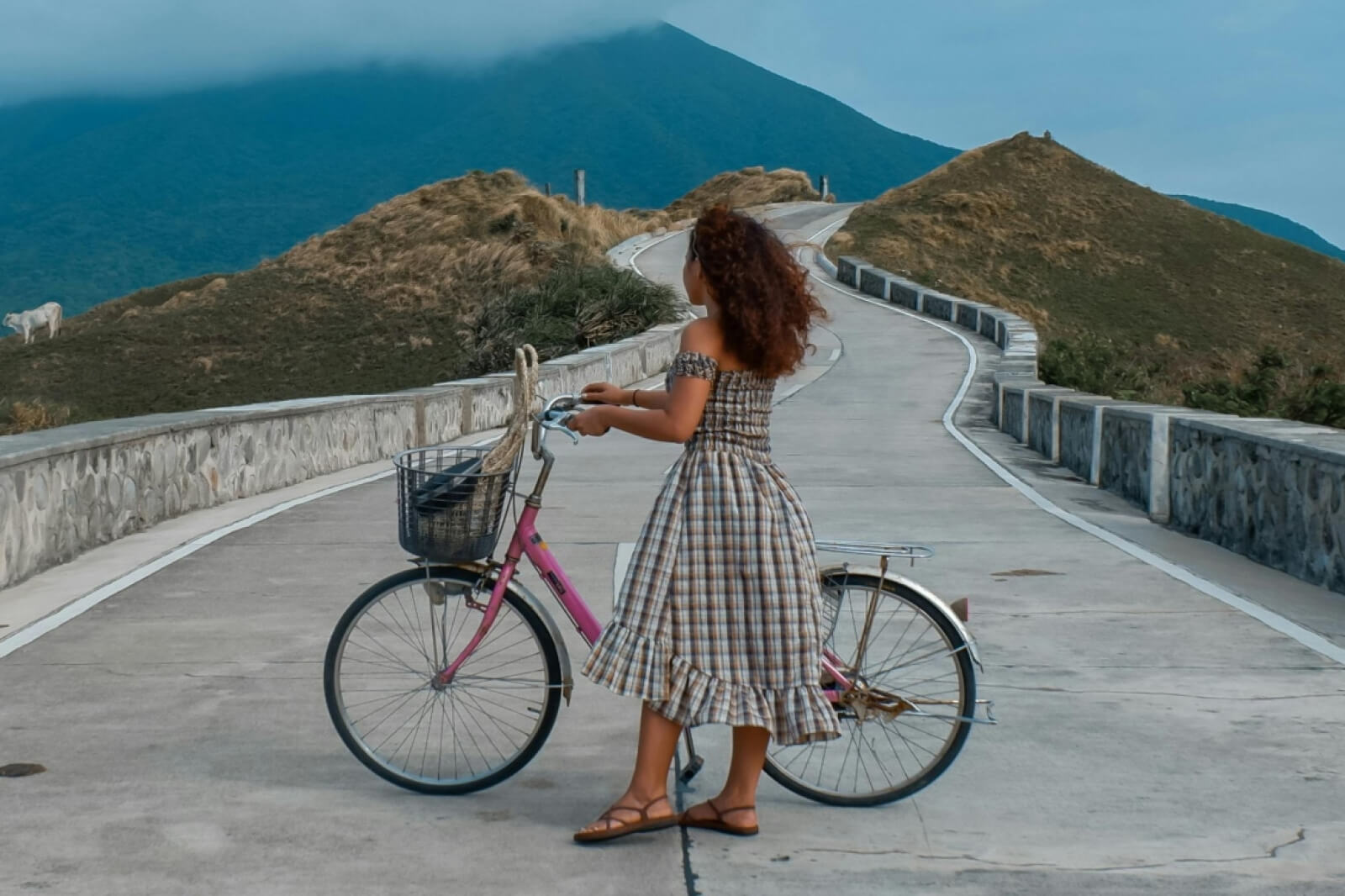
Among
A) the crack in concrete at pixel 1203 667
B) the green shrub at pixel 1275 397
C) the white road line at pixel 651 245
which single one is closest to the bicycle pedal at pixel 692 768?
the crack in concrete at pixel 1203 667

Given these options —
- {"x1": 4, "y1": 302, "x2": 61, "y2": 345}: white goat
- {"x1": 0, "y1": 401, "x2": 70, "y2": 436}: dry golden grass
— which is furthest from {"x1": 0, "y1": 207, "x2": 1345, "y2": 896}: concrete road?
{"x1": 4, "y1": 302, "x2": 61, "y2": 345}: white goat

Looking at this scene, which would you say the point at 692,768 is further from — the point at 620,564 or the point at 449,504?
the point at 620,564

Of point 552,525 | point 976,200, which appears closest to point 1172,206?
point 976,200

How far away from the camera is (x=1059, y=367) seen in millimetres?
33000

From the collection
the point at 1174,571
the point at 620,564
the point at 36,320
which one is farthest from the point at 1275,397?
the point at 36,320

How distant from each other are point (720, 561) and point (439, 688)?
1201mm

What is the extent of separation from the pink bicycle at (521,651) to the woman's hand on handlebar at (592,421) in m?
0.06

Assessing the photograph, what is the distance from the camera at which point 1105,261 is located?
273ft

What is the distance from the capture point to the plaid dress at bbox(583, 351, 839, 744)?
469 centimetres

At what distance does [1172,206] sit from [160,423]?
3488 inches

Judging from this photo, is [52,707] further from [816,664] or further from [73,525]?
[73,525]

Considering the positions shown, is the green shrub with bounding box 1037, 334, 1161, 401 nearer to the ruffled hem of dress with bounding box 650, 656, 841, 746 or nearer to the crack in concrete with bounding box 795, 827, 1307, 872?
the crack in concrete with bounding box 795, 827, 1307, 872

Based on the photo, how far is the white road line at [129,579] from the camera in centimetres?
768

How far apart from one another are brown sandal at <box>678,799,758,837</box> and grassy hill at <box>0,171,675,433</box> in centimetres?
4060
